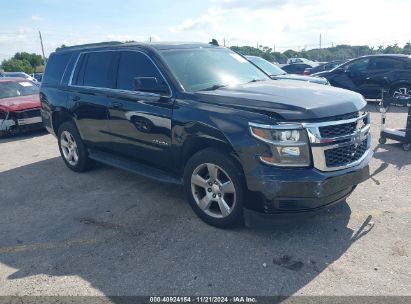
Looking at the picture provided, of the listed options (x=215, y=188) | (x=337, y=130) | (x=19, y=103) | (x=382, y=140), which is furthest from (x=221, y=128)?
(x=19, y=103)

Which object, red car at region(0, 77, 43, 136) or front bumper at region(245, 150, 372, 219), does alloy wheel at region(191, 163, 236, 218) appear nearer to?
front bumper at region(245, 150, 372, 219)

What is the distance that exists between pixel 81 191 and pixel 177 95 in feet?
7.64

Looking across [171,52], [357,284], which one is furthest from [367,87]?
[357,284]

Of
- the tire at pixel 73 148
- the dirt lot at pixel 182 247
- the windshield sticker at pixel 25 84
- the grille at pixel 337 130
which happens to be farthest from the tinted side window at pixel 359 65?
the windshield sticker at pixel 25 84

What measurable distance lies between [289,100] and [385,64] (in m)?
10.0

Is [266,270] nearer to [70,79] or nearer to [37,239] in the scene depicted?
[37,239]

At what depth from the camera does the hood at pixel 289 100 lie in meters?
3.47

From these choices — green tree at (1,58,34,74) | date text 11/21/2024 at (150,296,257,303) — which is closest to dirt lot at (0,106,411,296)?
date text 11/21/2024 at (150,296,257,303)

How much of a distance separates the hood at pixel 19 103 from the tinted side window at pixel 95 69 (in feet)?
15.4

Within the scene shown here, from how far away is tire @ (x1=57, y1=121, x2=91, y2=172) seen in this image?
6.11 meters

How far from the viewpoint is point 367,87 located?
1227 cm

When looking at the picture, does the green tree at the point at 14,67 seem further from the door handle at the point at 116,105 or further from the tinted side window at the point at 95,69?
the door handle at the point at 116,105

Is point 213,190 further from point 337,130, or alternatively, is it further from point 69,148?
point 69,148

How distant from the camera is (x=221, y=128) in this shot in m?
3.74
